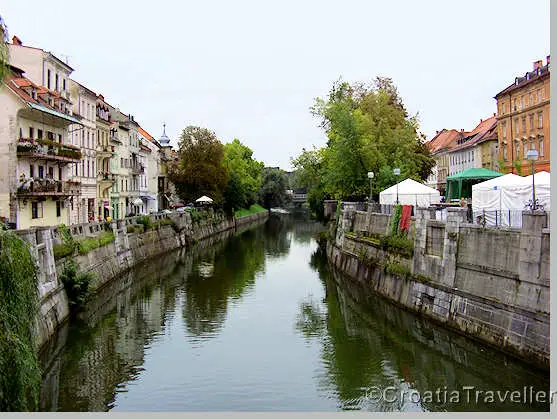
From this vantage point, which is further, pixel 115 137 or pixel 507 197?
pixel 115 137

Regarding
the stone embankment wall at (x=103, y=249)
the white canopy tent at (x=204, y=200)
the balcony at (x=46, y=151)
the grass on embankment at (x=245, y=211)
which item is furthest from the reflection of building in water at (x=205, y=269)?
the grass on embankment at (x=245, y=211)

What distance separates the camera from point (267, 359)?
21266 millimetres

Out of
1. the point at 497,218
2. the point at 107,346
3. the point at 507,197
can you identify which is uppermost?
the point at 507,197

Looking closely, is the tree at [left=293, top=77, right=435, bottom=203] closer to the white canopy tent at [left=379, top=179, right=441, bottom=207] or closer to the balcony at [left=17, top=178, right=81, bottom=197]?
the white canopy tent at [left=379, top=179, right=441, bottom=207]

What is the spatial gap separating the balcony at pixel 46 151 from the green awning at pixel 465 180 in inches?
928

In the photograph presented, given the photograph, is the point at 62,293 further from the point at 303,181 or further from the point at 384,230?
the point at 303,181

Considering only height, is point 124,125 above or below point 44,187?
above

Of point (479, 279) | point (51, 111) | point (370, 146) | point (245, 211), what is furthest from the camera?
point (245, 211)

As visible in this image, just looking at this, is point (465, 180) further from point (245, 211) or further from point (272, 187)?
point (272, 187)

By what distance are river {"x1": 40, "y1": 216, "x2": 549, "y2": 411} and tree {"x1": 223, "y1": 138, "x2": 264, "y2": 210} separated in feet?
159

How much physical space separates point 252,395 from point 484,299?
8.52 meters

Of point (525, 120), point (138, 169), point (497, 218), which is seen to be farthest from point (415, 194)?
point (138, 169)

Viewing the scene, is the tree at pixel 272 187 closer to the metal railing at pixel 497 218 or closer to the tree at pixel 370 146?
the tree at pixel 370 146

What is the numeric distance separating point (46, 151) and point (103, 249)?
24.7 feet
